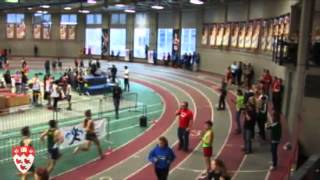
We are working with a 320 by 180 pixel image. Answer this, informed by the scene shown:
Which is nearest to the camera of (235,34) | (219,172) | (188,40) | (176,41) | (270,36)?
(219,172)

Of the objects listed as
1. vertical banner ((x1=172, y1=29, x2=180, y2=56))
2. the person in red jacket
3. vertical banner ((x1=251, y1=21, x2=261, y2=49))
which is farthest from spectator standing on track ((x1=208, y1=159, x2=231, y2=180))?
vertical banner ((x1=172, y1=29, x2=180, y2=56))

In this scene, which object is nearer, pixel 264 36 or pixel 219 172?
pixel 219 172

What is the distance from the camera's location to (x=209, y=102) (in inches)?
1081

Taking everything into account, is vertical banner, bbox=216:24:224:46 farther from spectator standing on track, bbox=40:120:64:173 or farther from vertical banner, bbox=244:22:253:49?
spectator standing on track, bbox=40:120:64:173

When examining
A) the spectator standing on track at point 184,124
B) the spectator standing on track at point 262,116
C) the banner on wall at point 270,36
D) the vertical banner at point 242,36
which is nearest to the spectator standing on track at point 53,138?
the spectator standing on track at point 184,124

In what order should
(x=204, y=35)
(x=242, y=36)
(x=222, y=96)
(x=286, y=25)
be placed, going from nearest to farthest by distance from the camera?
1. (x=222, y=96)
2. (x=286, y=25)
3. (x=242, y=36)
4. (x=204, y=35)

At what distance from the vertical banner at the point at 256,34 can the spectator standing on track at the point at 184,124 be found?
17031mm

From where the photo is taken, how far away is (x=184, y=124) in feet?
52.5

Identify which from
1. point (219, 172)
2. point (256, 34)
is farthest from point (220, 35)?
point (219, 172)

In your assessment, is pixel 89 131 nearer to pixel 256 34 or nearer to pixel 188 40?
pixel 256 34

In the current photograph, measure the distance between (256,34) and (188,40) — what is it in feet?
54.5

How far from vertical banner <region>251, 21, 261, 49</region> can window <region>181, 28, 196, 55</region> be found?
14.6m

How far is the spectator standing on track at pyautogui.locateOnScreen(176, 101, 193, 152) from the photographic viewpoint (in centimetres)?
1588

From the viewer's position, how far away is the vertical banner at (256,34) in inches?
1251
